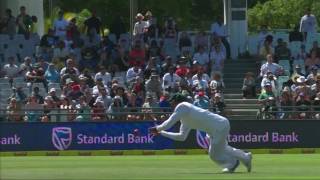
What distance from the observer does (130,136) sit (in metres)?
30.0

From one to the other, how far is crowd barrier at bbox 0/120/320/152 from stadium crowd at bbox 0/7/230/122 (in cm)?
A: 44

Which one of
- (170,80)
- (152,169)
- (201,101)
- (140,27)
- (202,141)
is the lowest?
(202,141)

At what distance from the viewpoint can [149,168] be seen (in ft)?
69.9

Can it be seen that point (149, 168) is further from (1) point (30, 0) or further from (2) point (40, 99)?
(1) point (30, 0)

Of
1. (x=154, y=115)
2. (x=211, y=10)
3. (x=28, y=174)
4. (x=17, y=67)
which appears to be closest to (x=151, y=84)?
(x=154, y=115)

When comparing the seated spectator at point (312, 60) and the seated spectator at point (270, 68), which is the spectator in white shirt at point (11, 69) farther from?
the seated spectator at point (312, 60)

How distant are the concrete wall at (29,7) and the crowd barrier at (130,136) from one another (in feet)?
35.8

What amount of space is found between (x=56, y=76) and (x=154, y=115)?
14.5 ft

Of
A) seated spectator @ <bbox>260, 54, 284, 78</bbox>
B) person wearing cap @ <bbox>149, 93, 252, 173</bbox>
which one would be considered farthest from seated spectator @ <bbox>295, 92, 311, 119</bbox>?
person wearing cap @ <bbox>149, 93, 252, 173</bbox>

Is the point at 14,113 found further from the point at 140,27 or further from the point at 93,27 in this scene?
the point at 140,27

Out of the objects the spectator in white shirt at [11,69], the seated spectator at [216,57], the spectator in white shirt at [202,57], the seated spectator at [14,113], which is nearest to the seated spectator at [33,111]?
the seated spectator at [14,113]

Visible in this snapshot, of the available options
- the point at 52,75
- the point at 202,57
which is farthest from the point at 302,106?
the point at 52,75

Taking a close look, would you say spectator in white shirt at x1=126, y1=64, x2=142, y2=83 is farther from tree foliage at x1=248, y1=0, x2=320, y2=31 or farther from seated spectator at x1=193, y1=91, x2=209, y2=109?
tree foliage at x1=248, y1=0, x2=320, y2=31

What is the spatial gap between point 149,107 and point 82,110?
6.60 ft
